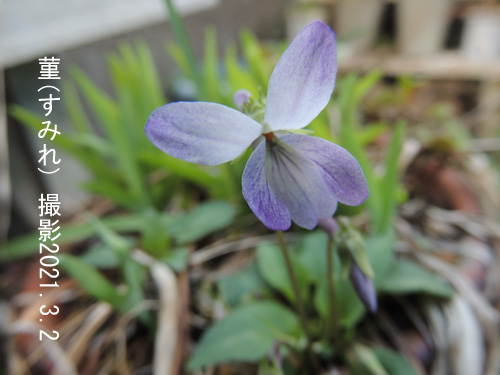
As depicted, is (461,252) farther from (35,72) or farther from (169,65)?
(169,65)

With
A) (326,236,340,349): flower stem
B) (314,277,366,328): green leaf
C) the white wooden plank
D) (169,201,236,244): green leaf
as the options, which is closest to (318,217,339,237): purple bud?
(326,236,340,349): flower stem

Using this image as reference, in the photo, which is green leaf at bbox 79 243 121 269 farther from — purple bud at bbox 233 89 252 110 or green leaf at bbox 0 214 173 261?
purple bud at bbox 233 89 252 110

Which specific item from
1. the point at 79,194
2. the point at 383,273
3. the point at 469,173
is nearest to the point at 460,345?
the point at 383,273

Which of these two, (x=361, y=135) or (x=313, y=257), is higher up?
(x=361, y=135)

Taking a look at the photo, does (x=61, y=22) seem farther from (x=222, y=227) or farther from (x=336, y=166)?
(x=336, y=166)

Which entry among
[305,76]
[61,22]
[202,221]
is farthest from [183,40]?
[61,22]

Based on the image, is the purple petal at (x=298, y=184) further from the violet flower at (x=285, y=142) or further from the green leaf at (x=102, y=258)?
the green leaf at (x=102, y=258)
